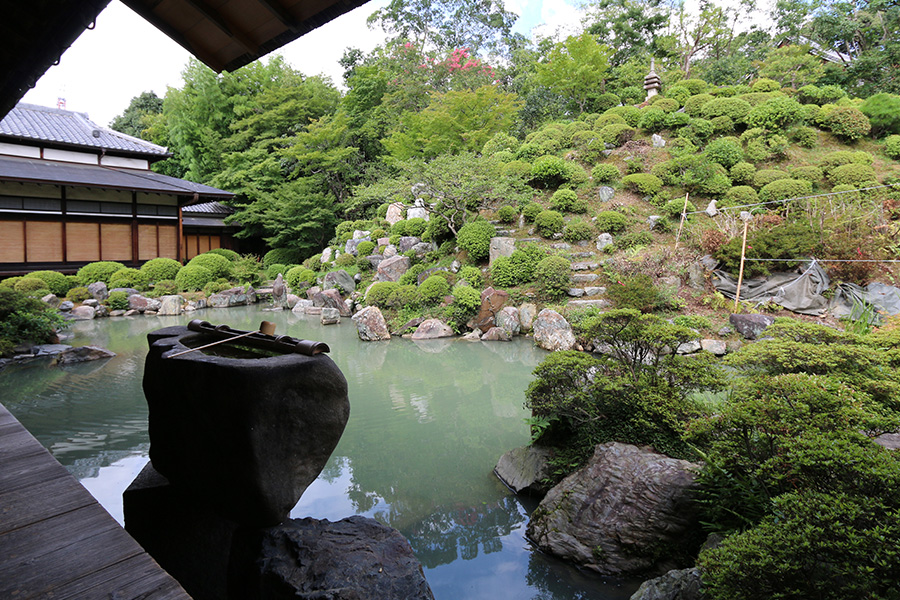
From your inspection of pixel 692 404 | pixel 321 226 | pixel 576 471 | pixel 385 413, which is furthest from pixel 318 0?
pixel 321 226

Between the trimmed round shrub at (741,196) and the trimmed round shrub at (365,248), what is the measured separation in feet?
33.7

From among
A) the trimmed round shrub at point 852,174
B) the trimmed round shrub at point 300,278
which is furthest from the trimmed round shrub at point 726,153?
→ the trimmed round shrub at point 300,278

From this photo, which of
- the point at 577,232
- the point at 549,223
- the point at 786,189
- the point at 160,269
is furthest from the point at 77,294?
the point at 786,189

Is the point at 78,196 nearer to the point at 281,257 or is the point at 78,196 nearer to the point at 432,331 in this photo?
the point at 281,257

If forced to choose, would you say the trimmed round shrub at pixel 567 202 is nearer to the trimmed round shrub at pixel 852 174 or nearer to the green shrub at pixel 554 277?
the green shrub at pixel 554 277

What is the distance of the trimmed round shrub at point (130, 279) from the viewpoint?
13656 mm

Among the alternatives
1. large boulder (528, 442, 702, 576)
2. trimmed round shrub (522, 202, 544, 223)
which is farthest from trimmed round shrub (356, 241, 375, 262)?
large boulder (528, 442, 702, 576)

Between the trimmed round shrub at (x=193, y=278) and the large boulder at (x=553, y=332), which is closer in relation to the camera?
the large boulder at (x=553, y=332)

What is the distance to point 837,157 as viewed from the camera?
40.4ft

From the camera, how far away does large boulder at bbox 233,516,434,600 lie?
69.1 inches

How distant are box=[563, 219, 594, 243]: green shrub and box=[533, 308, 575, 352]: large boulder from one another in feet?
11.6

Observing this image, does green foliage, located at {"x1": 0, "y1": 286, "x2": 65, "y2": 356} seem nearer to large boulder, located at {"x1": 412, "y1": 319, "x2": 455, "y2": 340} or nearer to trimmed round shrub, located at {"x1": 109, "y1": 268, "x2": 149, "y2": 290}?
trimmed round shrub, located at {"x1": 109, "y1": 268, "x2": 149, "y2": 290}

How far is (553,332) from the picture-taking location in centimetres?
823

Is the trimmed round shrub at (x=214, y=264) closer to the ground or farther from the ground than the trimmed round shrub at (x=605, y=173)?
closer to the ground
